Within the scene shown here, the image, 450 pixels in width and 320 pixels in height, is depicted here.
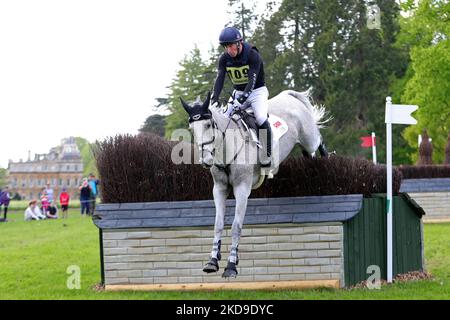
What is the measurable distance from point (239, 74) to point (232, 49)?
0.42 meters

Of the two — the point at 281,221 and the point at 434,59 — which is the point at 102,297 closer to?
the point at 281,221

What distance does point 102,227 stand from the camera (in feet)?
31.2

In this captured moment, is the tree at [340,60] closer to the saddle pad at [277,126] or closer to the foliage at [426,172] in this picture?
the foliage at [426,172]

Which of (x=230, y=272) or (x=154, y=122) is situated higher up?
(x=154, y=122)

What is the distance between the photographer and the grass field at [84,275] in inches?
339

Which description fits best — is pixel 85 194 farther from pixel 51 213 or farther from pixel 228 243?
pixel 228 243

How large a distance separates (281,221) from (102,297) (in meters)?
2.51

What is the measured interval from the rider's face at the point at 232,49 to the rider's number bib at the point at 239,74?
0.22 meters

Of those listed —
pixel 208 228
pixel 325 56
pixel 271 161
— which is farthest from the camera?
pixel 325 56

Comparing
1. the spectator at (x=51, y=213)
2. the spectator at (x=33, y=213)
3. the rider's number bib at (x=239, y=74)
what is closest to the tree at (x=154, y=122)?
the spectator at (x=51, y=213)

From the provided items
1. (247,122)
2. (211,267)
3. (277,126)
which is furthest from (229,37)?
(211,267)

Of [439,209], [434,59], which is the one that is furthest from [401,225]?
[434,59]

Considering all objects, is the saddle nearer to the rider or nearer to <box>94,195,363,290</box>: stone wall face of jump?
the rider

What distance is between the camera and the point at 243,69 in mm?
8703
